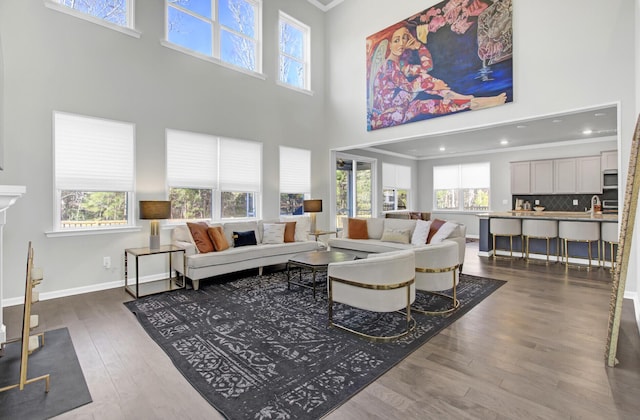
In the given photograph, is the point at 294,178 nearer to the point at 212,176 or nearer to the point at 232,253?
the point at 212,176

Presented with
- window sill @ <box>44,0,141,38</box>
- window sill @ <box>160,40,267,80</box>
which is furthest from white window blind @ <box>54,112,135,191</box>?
window sill @ <box>160,40,267,80</box>

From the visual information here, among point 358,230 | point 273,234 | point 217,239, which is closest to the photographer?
point 217,239

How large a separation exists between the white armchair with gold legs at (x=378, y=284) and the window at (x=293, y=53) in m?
5.23

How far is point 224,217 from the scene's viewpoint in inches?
231

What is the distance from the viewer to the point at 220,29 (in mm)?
5781

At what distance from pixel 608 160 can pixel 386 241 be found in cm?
587

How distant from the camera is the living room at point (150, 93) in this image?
3.81 metres

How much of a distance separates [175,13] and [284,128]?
272cm

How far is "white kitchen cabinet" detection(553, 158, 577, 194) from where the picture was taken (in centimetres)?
771

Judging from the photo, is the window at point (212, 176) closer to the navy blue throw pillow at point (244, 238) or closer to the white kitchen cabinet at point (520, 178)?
the navy blue throw pillow at point (244, 238)

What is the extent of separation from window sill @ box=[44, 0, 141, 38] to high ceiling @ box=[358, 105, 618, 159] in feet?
15.6

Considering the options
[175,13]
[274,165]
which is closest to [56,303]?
[274,165]

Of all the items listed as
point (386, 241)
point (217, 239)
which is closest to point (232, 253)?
point (217, 239)

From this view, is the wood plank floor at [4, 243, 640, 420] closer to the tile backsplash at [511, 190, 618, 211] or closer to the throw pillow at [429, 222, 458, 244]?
the throw pillow at [429, 222, 458, 244]
